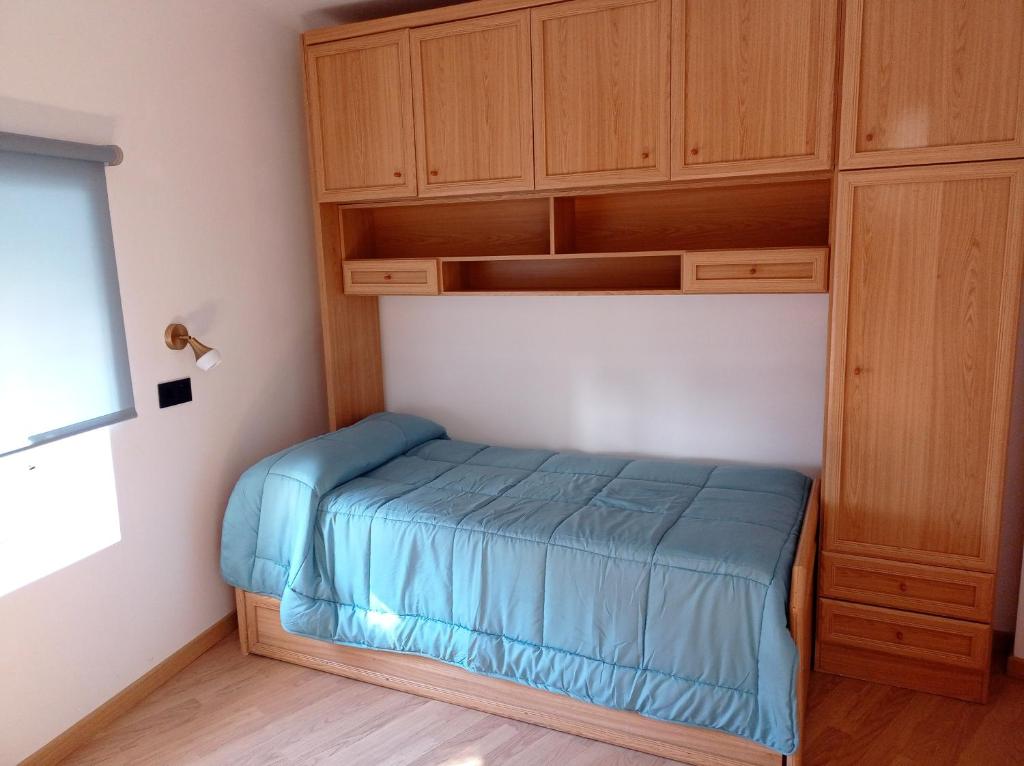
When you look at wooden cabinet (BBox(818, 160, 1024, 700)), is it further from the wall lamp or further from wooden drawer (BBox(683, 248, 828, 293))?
the wall lamp

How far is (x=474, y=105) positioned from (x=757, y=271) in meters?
1.17

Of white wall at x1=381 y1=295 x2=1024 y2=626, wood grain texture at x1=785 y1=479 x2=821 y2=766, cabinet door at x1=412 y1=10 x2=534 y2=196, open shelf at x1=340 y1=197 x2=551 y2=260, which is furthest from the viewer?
open shelf at x1=340 y1=197 x2=551 y2=260

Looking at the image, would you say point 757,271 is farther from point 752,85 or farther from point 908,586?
point 908,586

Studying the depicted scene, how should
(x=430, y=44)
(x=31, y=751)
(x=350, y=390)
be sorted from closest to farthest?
(x=31, y=751), (x=430, y=44), (x=350, y=390)

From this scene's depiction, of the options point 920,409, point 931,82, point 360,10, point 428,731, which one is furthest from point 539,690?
point 360,10

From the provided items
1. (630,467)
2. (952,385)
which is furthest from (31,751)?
(952,385)

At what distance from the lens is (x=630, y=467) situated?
9.17 ft

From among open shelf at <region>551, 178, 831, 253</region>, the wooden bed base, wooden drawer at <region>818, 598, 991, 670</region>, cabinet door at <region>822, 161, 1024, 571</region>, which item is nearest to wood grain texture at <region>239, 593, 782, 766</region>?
→ the wooden bed base

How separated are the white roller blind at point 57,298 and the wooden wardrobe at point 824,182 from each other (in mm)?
982

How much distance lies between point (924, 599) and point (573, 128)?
6.26ft

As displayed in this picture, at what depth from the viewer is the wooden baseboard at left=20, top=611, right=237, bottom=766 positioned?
7.06 feet

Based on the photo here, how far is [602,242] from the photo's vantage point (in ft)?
9.57

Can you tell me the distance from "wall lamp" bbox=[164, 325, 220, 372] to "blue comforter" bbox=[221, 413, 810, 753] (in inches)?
16.9

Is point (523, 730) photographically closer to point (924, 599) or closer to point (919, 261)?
point (924, 599)
